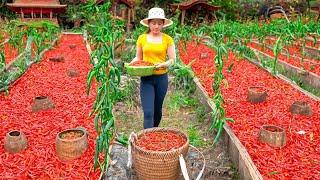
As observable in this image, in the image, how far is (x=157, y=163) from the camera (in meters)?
4.03

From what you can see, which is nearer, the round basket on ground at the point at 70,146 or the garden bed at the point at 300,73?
the round basket on ground at the point at 70,146

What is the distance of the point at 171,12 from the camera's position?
69.8 feet

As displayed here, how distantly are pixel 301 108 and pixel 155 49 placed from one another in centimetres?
233

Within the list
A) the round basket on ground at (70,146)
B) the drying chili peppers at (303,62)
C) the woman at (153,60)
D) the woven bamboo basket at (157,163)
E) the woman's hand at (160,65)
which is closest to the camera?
the woven bamboo basket at (157,163)

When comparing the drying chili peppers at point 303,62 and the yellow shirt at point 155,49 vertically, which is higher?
the yellow shirt at point 155,49

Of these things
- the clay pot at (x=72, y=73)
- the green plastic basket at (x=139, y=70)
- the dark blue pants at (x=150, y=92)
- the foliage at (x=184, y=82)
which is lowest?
the foliage at (x=184, y=82)

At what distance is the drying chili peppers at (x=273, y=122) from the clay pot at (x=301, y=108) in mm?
90

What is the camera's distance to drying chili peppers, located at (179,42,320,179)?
14.5ft

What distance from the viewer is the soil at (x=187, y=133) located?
485 centimetres

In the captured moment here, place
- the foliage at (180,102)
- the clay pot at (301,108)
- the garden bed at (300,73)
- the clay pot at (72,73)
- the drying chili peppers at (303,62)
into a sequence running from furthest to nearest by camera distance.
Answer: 1. the drying chili peppers at (303,62)
2. the clay pot at (72,73)
3. the garden bed at (300,73)
4. the foliage at (180,102)
5. the clay pot at (301,108)

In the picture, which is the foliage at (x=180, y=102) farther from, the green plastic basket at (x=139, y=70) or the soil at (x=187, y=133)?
the green plastic basket at (x=139, y=70)

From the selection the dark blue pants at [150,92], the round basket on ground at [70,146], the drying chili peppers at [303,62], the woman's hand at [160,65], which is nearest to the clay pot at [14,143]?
the round basket on ground at [70,146]

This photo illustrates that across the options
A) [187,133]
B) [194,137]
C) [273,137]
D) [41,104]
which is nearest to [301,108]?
[273,137]

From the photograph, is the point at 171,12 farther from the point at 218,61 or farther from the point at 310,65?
the point at 218,61
